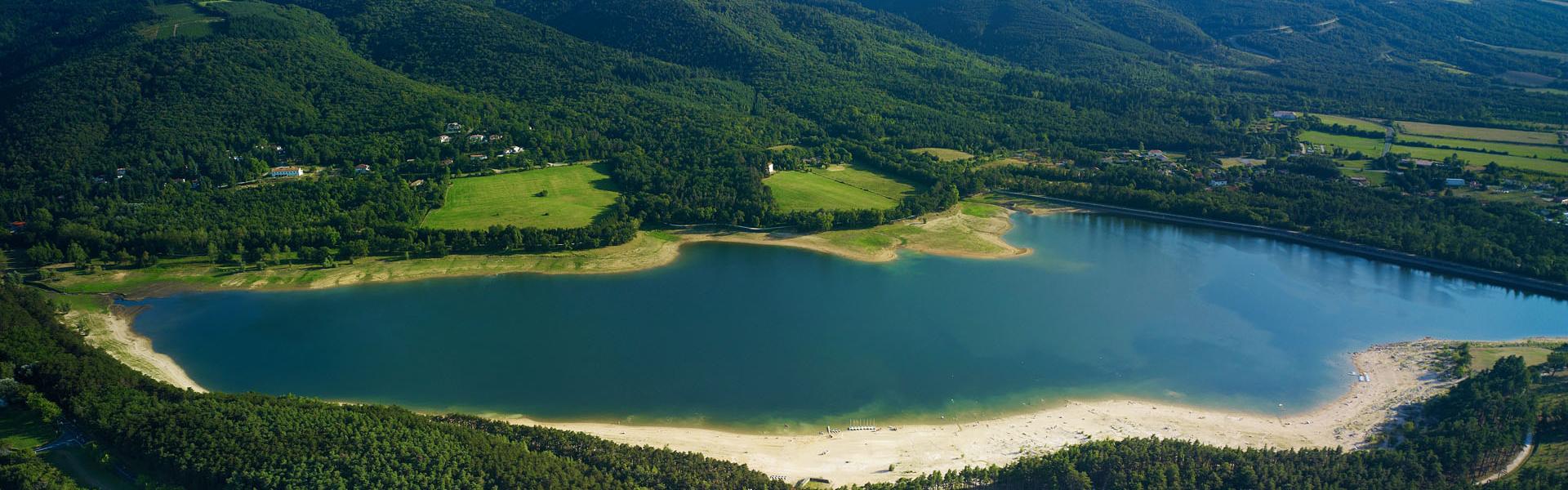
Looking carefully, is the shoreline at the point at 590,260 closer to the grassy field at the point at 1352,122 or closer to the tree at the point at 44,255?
the tree at the point at 44,255

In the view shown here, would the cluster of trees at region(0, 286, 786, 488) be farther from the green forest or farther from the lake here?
the lake

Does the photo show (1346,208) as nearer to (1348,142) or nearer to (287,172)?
(1348,142)

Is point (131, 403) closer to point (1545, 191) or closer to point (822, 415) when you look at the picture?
point (822, 415)

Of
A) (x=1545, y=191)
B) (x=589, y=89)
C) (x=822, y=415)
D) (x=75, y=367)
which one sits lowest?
(x=822, y=415)

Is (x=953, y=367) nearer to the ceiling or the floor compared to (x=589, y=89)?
nearer to the floor

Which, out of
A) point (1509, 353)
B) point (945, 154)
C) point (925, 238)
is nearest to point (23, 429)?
point (925, 238)

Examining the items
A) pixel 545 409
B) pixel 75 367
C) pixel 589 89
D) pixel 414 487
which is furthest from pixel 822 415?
pixel 589 89
